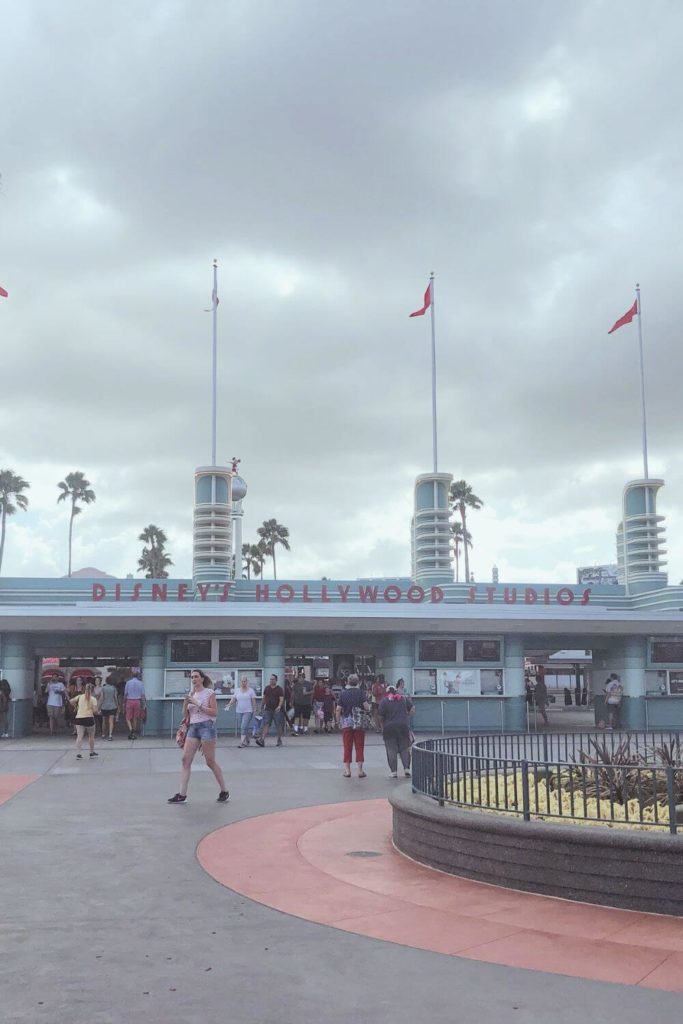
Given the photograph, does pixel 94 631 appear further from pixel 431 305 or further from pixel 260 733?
pixel 431 305

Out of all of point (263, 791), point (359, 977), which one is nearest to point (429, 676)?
point (263, 791)

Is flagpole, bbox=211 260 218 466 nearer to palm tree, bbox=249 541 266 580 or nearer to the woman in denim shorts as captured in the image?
the woman in denim shorts

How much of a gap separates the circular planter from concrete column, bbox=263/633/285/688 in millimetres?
17077

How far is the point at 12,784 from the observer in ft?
49.8

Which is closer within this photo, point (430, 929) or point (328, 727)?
point (430, 929)

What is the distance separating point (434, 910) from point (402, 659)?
19.3m

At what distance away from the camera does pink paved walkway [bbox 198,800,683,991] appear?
632 cm

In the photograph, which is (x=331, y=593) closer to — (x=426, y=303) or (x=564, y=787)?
(x=426, y=303)

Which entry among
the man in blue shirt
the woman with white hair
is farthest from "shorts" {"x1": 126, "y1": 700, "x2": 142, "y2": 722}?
the woman with white hair

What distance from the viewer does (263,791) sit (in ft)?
47.6

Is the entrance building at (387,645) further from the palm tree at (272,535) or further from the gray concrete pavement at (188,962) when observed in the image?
the palm tree at (272,535)

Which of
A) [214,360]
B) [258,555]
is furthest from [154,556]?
[214,360]

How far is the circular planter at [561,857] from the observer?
7473 millimetres

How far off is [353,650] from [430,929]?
21.6 meters
